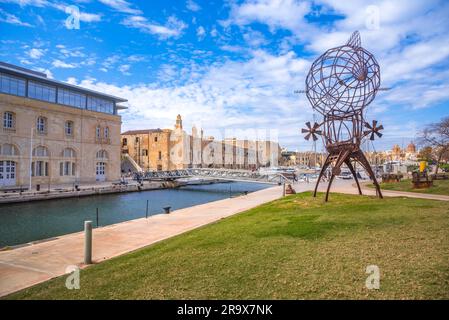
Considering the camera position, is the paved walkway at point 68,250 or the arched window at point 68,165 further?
the arched window at point 68,165

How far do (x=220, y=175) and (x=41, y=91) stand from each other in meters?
30.9

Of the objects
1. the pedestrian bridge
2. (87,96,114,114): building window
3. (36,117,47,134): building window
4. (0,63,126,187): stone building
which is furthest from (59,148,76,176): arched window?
the pedestrian bridge

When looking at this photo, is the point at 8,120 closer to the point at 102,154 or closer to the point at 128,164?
the point at 102,154

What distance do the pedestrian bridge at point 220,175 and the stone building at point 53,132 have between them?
8226 millimetres

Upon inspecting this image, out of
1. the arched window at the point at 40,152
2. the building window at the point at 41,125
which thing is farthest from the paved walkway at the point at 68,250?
the building window at the point at 41,125

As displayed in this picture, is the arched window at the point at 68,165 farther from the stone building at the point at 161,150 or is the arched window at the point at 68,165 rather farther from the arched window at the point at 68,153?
the stone building at the point at 161,150

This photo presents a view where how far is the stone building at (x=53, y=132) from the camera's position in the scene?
38.0 m

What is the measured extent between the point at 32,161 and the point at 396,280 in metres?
45.7

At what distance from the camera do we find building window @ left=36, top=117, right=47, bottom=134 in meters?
41.4

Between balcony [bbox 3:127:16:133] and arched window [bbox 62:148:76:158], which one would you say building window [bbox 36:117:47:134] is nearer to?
balcony [bbox 3:127:16:133]

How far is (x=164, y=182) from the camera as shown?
55656 millimetres

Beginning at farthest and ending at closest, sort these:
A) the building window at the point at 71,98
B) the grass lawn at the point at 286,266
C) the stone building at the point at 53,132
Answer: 1. the building window at the point at 71,98
2. the stone building at the point at 53,132
3. the grass lawn at the point at 286,266

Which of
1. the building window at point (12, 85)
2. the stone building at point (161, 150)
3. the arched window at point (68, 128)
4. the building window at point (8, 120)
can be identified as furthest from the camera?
the stone building at point (161, 150)
